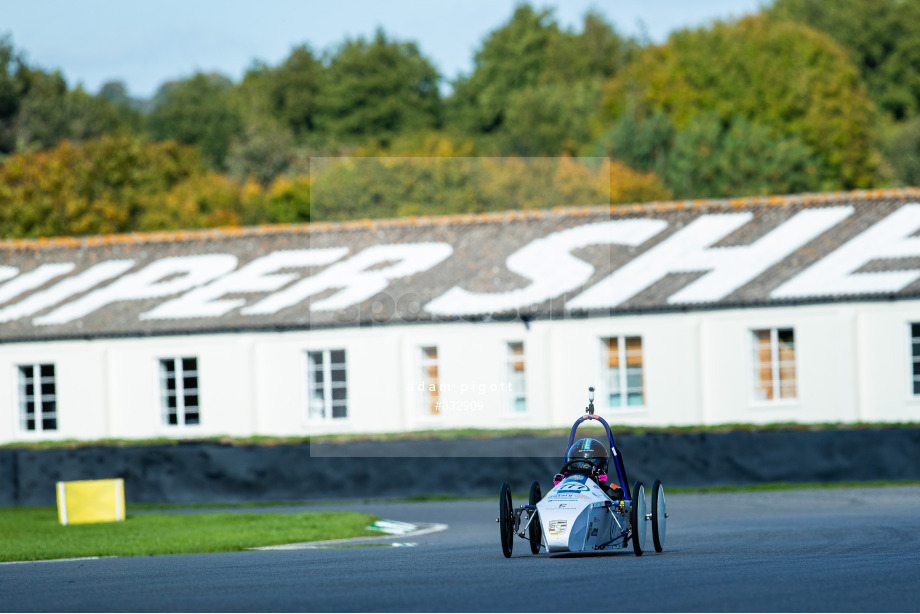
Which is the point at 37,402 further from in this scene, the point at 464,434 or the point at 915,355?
the point at 915,355

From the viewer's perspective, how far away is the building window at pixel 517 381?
3628 cm

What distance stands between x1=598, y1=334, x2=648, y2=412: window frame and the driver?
19.1 metres

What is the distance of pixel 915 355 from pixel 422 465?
36.7 ft

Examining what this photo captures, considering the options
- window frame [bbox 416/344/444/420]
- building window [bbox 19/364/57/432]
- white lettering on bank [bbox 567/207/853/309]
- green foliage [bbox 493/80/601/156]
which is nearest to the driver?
white lettering on bank [bbox 567/207/853/309]

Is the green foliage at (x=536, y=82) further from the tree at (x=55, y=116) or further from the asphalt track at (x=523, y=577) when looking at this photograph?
the asphalt track at (x=523, y=577)

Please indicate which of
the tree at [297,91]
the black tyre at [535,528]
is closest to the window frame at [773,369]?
the black tyre at [535,528]

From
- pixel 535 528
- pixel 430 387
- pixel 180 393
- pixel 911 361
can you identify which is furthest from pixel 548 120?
pixel 535 528

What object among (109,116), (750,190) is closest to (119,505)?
(750,190)

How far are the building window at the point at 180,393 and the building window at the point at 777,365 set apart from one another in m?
13.9

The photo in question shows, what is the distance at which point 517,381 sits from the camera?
36.3 m

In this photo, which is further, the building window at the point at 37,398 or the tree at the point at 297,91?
the tree at the point at 297,91

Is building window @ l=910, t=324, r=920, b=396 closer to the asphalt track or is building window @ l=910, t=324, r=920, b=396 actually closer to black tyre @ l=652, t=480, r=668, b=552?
the asphalt track

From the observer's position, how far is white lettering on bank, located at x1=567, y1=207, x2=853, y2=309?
1396 inches

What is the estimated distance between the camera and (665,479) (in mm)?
30188
